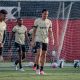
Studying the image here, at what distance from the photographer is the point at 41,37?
16.8 meters

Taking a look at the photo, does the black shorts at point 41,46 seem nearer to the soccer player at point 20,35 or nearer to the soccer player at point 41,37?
the soccer player at point 41,37

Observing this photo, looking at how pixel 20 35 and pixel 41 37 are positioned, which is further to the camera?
pixel 20 35

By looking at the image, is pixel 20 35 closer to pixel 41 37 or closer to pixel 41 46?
pixel 41 37

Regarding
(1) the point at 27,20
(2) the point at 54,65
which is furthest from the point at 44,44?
(1) the point at 27,20

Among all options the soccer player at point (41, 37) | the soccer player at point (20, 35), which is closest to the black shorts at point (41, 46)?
the soccer player at point (41, 37)

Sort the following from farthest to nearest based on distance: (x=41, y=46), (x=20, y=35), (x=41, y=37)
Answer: (x=20, y=35)
(x=41, y=37)
(x=41, y=46)

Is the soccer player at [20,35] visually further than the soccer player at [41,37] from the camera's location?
Yes

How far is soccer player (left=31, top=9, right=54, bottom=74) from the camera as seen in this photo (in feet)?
53.8

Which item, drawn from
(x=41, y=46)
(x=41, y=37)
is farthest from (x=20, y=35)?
(x=41, y=46)

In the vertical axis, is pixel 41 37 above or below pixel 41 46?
above

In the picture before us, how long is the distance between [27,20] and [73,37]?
8.23ft

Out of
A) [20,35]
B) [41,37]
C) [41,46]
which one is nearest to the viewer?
[41,46]

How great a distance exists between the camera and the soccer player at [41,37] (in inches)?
646

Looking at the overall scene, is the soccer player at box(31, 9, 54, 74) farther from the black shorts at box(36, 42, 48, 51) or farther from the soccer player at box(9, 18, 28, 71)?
the soccer player at box(9, 18, 28, 71)
